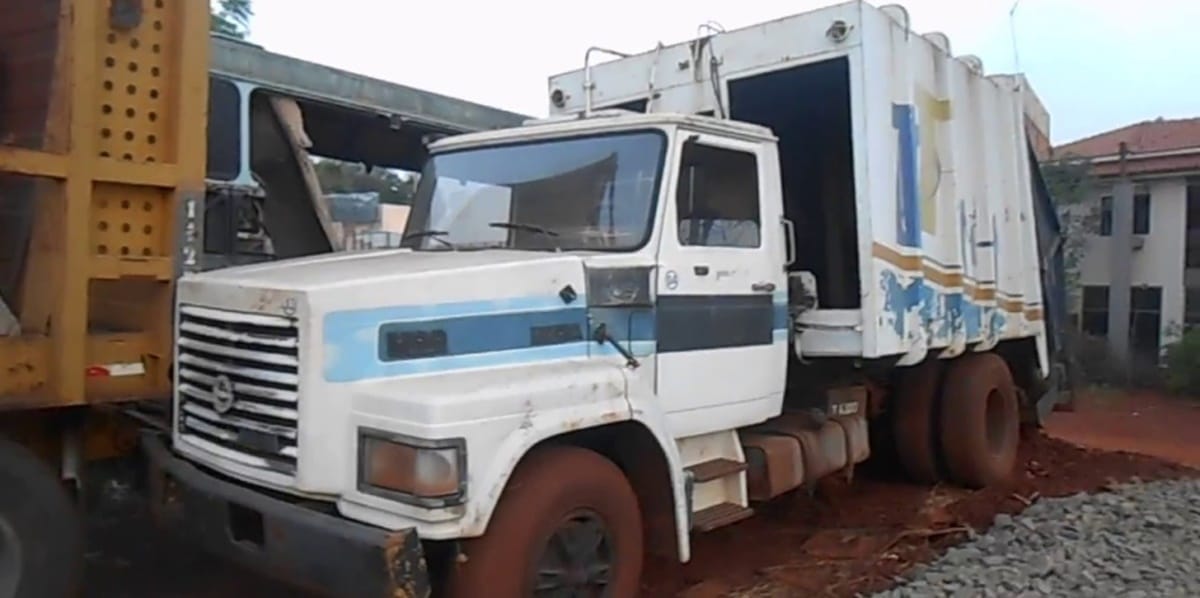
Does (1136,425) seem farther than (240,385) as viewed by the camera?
Yes

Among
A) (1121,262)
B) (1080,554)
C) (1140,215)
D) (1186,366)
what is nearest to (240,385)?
(1080,554)

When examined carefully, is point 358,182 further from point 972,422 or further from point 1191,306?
point 972,422

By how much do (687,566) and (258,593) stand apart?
2.18 metres

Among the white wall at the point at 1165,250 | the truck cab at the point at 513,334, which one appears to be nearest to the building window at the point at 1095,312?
the white wall at the point at 1165,250

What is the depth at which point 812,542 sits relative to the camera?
6.25m

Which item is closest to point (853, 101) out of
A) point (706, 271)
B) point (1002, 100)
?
point (706, 271)

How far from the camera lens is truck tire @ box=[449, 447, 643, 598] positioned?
12.5 ft

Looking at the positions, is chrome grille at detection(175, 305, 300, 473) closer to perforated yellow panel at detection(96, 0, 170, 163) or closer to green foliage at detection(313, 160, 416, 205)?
perforated yellow panel at detection(96, 0, 170, 163)

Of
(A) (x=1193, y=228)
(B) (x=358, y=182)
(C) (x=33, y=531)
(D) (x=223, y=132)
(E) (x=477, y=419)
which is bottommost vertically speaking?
(C) (x=33, y=531)

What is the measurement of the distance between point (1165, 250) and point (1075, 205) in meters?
1.96

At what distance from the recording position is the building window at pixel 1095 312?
22594 millimetres

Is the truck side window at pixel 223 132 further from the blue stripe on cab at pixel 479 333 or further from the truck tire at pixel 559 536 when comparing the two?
the truck tire at pixel 559 536

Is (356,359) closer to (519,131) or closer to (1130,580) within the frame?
(519,131)

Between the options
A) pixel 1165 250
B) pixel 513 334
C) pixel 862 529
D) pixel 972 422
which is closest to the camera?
pixel 513 334
